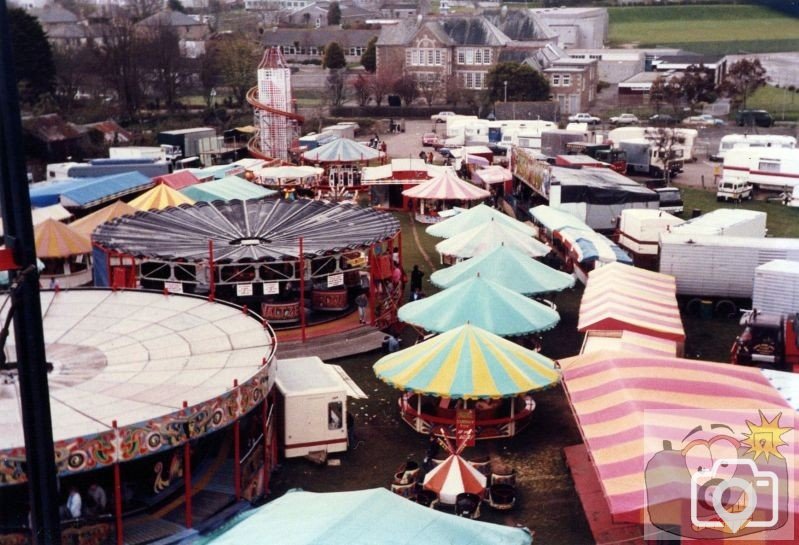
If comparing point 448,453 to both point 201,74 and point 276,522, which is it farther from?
point 201,74

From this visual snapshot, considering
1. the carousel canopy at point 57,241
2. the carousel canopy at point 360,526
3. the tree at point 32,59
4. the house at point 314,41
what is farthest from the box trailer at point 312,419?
the house at point 314,41

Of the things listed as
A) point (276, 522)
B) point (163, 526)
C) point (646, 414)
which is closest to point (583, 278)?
point (646, 414)

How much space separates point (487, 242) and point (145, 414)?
15.2 m

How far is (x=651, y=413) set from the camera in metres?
12.7

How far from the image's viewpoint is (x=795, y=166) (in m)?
40.1

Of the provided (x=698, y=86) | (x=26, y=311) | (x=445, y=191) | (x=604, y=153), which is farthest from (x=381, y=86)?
(x=26, y=311)

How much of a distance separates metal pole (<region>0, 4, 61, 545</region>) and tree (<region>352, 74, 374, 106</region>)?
7524 centimetres

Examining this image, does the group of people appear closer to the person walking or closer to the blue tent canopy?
the person walking

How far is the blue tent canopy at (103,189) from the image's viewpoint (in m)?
33.3

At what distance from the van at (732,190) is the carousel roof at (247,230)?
69.8ft

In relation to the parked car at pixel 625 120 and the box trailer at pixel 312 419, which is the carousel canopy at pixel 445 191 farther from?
the parked car at pixel 625 120

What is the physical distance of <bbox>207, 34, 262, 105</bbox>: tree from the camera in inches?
3073

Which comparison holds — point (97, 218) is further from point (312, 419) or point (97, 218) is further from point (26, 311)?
point (26, 311)

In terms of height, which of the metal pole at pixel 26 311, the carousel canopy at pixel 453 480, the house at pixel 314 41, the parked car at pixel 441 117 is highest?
the house at pixel 314 41
